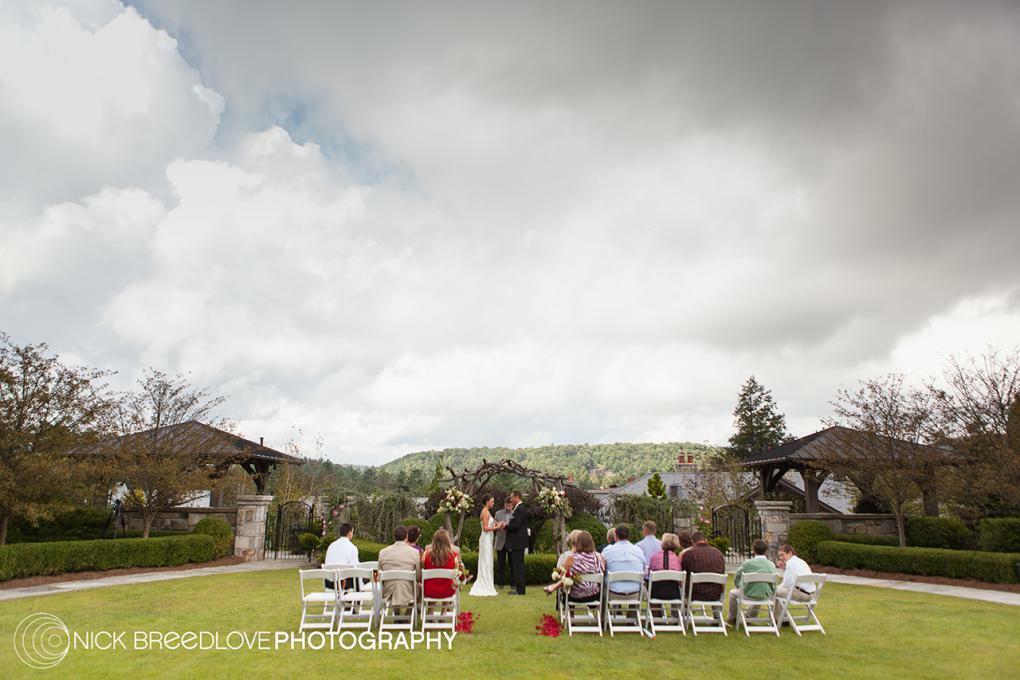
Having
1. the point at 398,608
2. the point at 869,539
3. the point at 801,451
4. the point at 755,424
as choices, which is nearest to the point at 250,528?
the point at 398,608

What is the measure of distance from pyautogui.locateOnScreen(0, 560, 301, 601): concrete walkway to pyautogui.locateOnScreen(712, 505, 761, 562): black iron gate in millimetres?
12132

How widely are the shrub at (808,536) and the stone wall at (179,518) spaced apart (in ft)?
50.3

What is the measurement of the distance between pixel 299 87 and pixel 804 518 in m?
16.5

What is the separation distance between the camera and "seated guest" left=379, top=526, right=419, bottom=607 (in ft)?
25.3

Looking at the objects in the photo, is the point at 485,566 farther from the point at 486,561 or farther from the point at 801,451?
the point at 801,451

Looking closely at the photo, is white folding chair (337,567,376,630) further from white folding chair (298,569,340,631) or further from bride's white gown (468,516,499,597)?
bride's white gown (468,516,499,597)

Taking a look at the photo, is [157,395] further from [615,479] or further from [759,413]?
[615,479]

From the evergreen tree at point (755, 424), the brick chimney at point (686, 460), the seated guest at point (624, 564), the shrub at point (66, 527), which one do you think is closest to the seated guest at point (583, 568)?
the seated guest at point (624, 564)

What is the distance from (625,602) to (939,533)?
12937mm

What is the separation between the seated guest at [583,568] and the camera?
25.8ft

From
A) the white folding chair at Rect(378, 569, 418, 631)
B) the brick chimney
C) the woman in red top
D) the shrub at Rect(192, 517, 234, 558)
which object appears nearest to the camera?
the white folding chair at Rect(378, 569, 418, 631)

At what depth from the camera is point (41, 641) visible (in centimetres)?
719

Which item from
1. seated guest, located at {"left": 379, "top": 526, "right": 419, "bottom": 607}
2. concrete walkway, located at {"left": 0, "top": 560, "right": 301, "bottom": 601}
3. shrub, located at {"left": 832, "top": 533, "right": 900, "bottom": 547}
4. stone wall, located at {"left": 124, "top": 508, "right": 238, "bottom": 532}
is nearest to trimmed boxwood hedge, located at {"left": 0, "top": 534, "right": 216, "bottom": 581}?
concrete walkway, located at {"left": 0, "top": 560, "right": 301, "bottom": 601}

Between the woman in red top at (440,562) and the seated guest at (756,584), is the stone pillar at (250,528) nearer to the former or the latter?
the woman in red top at (440,562)
